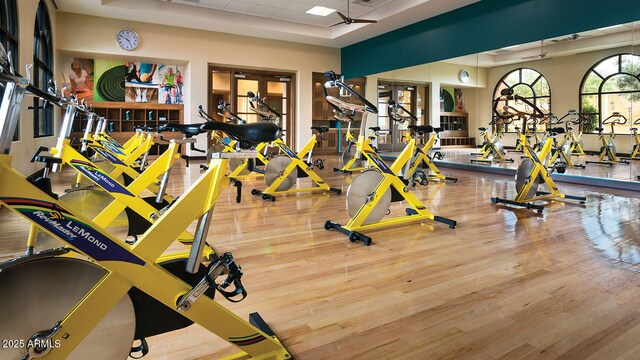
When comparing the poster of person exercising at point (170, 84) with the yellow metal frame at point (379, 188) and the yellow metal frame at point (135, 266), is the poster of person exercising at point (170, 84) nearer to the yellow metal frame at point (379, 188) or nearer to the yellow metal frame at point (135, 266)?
the yellow metal frame at point (379, 188)

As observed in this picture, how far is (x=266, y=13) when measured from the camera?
9.55m

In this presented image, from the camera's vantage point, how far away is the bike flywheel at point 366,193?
3.19 m

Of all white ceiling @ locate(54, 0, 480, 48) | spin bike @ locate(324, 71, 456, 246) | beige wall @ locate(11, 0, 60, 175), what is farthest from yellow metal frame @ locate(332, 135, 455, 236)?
white ceiling @ locate(54, 0, 480, 48)

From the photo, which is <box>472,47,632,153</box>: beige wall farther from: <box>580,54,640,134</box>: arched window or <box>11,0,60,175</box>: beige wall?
<box>11,0,60,175</box>: beige wall

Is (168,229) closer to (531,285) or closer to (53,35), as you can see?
(531,285)

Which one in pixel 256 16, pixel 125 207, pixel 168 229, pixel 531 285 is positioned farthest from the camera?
pixel 256 16

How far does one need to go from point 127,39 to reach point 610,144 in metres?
10.3

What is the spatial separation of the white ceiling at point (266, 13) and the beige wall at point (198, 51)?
282mm

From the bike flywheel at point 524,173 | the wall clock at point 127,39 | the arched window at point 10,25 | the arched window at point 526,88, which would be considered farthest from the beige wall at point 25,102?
the arched window at point 526,88

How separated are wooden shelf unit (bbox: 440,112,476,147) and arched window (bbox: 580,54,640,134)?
262 centimetres

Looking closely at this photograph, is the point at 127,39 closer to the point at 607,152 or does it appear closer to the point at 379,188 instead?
the point at 379,188

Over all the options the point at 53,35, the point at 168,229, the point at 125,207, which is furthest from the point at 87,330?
the point at 53,35

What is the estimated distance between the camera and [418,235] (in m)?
3.20

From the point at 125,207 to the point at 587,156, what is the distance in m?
8.22
